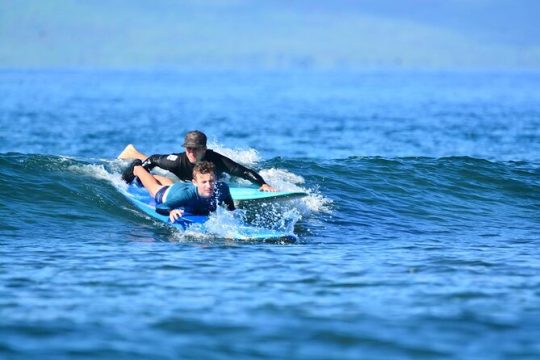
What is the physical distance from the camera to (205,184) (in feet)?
45.4

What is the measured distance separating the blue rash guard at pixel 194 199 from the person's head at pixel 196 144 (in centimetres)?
84

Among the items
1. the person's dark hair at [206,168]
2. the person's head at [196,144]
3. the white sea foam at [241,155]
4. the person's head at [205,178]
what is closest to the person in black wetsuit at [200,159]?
the person's head at [196,144]

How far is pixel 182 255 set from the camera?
1295 cm

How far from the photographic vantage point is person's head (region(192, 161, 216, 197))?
13.7 metres

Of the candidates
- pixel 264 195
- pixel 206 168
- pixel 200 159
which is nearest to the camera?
pixel 206 168

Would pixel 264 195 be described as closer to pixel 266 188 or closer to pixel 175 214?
pixel 266 188

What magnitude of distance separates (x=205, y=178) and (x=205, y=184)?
0.16 m

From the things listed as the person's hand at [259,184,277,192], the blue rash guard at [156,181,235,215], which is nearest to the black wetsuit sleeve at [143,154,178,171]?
the blue rash guard at [156,181,235,215]

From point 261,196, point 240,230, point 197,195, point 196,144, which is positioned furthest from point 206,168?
point 261,196

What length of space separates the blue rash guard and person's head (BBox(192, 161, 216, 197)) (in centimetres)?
15

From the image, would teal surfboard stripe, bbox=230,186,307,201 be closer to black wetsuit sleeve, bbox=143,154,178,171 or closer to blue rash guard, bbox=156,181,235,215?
blue rash guard, bbox=156,181,235,215

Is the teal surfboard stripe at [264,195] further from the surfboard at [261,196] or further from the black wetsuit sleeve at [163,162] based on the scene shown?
the black wetsuit sleeve at [163,162]

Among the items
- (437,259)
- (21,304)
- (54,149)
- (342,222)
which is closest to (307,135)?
(54,149)

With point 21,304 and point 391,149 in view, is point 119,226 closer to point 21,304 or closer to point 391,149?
point 21,304
